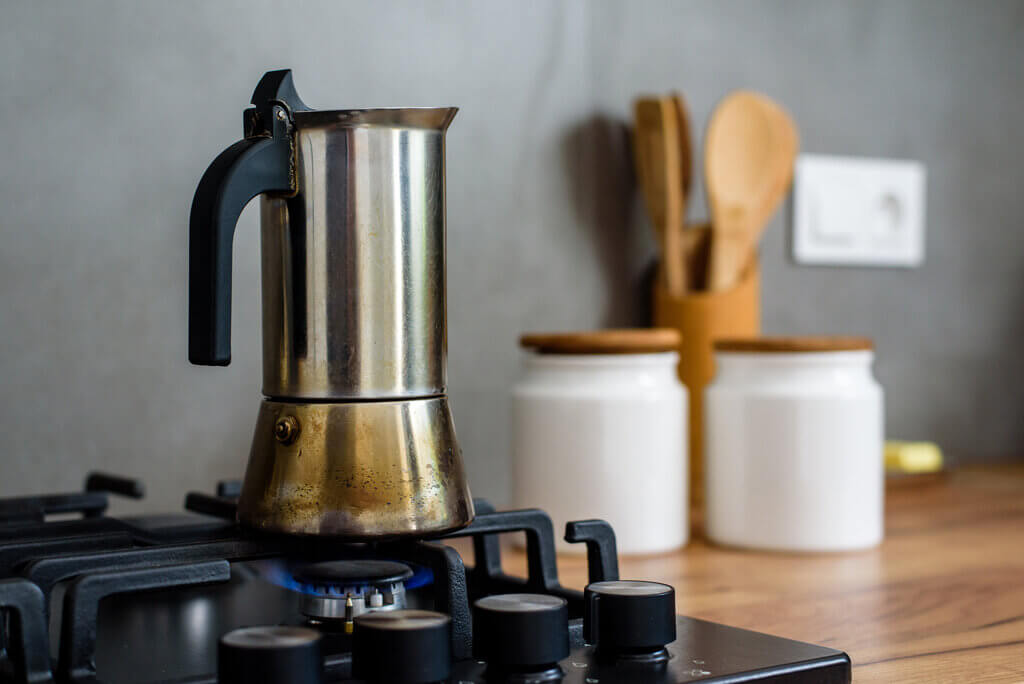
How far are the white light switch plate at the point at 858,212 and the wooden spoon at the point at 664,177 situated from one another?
0.82ft

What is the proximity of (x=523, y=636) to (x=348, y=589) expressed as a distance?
0.42 feet

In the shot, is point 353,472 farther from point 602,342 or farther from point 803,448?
point 803,448

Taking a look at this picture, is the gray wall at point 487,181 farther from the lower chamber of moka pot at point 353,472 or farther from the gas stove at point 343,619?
the lower chamber of moka pot at point 353,472

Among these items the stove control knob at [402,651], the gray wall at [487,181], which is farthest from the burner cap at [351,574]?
the gray wall at [487,181]

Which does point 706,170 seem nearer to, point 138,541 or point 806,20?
point 806,20

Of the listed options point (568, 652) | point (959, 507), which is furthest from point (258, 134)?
point (959, 507)

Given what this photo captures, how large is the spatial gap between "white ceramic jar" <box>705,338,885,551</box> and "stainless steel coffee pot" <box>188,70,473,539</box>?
430mm

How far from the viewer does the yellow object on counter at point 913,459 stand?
4.20 feet

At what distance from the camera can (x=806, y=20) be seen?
1.34m

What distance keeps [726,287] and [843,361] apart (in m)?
0.20

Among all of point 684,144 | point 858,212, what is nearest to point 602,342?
point 684,144

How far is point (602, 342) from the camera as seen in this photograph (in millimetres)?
916

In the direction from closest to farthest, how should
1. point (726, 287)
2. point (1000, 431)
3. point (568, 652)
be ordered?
point (568, 652) → point (726, 287) → point (1000, 431)

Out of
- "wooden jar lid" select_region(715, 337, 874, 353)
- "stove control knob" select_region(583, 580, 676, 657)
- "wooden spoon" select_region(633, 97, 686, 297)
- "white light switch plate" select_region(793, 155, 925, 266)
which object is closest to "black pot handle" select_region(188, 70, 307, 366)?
"stove control knob" select_region(583, 580, 676, 657)
